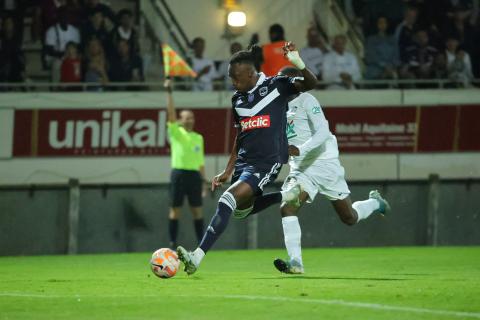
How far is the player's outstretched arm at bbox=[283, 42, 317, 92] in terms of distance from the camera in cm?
1037

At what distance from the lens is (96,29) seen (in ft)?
67.4

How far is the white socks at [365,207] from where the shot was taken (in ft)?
43.1

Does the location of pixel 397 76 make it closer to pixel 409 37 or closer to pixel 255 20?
pixel 409 37

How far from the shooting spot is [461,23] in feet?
71.9

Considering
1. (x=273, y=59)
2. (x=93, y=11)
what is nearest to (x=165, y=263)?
(x=273, y=59)

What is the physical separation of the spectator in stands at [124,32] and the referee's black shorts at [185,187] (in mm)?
3468

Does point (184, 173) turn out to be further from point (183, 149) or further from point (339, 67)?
point (339, 67)

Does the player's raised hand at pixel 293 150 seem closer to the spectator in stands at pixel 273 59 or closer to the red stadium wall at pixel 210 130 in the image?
the spectator in stands at pixel 273 59

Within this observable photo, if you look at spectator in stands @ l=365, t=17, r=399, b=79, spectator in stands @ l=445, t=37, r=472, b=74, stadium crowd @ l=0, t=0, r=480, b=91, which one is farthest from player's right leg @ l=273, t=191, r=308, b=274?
spectator in stands @ l=445, t=37, r=472, b=74

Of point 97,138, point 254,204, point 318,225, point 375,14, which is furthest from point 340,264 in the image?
point 375,14

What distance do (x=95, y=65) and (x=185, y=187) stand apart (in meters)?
3.52

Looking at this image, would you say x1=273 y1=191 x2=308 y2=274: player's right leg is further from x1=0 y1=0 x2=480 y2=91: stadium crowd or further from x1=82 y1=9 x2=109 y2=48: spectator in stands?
x1=82 y1=9 x2=109 y2=48: spectator in stands

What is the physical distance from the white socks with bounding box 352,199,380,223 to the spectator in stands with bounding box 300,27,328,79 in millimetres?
7414

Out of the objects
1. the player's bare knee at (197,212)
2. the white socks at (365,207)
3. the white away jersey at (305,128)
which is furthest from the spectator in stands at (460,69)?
the white away jersey at (305,128)
